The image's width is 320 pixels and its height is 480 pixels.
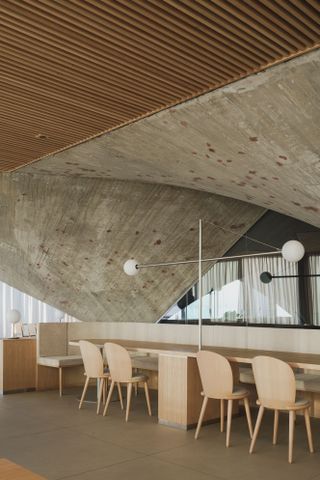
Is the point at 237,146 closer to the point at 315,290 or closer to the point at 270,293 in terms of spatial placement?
the point at 315,290

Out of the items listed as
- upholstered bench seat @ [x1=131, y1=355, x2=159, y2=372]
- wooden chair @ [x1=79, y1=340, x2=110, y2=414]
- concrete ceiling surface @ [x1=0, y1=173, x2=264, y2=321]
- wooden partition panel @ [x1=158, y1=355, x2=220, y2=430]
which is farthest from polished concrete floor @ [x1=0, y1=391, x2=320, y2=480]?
concrete ceiling surface @ [x1=0, y1=173, x2=264, y2=321]

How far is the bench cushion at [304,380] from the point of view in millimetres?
5145

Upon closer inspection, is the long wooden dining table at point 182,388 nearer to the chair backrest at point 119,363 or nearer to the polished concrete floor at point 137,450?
the polished concrete floor at point 137,450

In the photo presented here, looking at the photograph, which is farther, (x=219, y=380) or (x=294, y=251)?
(x=294, y=251)

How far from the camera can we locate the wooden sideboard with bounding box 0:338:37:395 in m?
7.67

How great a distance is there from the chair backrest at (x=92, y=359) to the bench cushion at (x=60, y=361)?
108 cm

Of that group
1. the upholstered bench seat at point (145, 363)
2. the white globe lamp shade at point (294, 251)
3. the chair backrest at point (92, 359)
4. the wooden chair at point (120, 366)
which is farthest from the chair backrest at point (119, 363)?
the white globe lamp shade at point (294, 251)

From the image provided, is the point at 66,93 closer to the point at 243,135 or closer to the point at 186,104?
the point at 186,104

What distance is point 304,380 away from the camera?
5293mm

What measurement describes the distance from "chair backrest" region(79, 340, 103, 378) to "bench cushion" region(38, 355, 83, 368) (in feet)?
3.55

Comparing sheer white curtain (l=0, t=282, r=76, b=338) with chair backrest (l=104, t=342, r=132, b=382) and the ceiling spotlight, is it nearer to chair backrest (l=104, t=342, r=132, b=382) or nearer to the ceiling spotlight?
chair backrest (l=104, t=342, r=132, b=382)

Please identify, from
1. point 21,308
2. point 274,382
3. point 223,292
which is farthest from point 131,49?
point 21,308

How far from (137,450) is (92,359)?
1.91 meters

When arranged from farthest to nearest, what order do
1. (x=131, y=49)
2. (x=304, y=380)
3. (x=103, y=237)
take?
1. (x=103, y=237)
2. (x=304, y=380)
3. (x=131, y=49)
